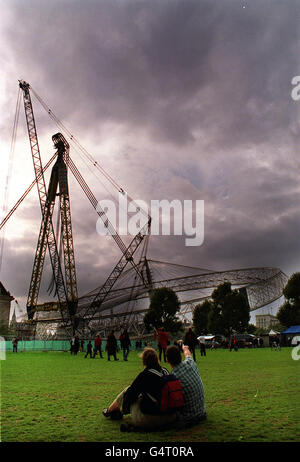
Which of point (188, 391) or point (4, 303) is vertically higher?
point (188, 391)

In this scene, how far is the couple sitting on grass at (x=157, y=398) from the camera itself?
19.2 ft

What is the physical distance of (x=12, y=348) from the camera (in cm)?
5094

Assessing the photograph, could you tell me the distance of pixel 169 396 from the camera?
230 inches

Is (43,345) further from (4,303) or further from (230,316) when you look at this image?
(4,303)

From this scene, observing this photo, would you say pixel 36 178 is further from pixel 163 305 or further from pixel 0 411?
Result: pixel 0 411

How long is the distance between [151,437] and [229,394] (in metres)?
4.84

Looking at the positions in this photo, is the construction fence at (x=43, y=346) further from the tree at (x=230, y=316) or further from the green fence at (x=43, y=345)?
the tree at (x=230, y=316)

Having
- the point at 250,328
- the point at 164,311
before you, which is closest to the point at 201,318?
→ the point at 164,311

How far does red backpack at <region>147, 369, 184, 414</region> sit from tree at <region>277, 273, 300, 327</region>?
60204mm

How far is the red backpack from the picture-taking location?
5809 mm

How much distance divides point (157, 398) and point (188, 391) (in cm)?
58

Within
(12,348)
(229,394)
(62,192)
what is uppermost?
(62,192)

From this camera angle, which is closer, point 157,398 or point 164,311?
point 157,398
